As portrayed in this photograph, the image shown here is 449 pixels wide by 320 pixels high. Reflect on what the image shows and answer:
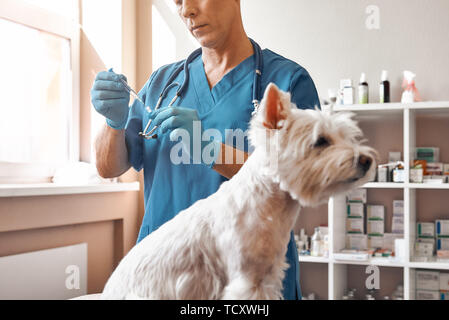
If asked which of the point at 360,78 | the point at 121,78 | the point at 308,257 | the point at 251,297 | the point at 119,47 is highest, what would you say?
the point at 119,47

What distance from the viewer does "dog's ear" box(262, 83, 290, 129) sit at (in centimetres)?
54

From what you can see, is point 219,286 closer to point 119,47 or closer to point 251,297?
point 251,297

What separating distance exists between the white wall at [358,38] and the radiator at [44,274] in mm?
2002

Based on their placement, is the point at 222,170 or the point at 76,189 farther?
the point at 76,189

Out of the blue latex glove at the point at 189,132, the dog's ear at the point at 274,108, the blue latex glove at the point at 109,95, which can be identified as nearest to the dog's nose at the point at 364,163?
the dog's ear at the point at 274,108

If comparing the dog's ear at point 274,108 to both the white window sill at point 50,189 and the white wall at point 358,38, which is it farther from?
the white wall at point 358,38

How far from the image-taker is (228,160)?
77 centimetres

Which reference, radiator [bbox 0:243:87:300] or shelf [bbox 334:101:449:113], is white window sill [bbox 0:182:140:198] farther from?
shelf [bbox 334:101:449:113]

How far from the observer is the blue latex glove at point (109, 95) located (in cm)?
79

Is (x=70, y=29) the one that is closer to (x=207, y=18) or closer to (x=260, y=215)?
(x=207, y=18)

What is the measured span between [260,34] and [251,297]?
118 inches

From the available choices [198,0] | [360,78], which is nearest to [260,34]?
[360,78]

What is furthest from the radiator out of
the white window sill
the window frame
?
the window frame

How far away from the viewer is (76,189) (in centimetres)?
239
